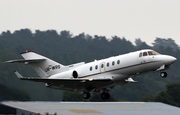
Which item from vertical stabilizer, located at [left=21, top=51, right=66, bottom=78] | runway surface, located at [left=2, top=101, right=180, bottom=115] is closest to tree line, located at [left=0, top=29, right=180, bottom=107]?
runway surface, located at [left=2, top=101, right=180, bottom=115]

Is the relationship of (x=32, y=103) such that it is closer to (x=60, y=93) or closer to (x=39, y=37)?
(x=60, y=93)

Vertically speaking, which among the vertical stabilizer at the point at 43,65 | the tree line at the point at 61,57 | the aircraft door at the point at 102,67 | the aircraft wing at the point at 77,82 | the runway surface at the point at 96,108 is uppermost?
the tree line at the point at 61,57

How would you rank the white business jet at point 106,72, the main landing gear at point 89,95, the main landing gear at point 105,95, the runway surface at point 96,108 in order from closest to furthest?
the white business jet at point 106,72 → the main landing gear at point 89,95 → the main landing gear at point 105,95 → the runway surface at point 96,108

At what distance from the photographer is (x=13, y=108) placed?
49.3m

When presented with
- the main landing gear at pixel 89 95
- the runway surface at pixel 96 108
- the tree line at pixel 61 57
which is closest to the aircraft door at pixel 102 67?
the main landing gear at pixel 89 95

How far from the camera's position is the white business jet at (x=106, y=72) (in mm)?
30594

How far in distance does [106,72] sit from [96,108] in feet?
79.3

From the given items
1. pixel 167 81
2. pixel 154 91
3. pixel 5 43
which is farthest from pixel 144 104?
pixel 5 43

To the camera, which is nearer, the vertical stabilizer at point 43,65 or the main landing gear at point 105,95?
the main landing gear at point 105,95

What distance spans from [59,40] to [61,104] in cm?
13821

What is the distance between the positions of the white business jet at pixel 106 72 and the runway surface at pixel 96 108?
604 inches

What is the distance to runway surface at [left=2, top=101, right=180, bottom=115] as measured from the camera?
167 feet

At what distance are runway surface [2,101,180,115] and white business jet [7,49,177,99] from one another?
1534 cm

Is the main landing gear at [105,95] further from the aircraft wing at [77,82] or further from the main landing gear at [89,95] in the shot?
the aircraft wing at [77,82]
